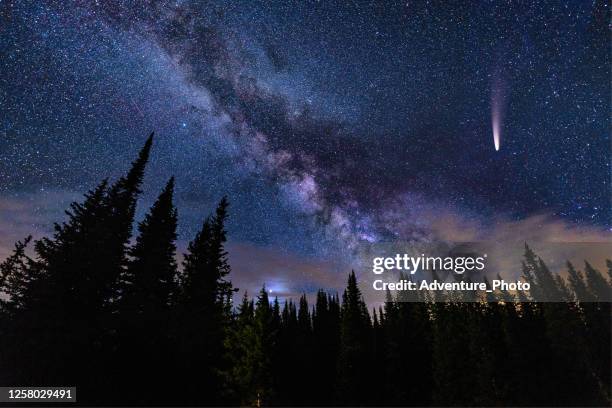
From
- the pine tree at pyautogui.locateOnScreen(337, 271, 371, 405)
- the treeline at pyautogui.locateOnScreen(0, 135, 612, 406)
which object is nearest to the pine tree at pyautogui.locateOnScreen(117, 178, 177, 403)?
the treeline at pyautogui.locateOnScreen(0, 135, 612, 406)

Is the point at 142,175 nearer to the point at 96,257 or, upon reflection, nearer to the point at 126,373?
the point at 96,257

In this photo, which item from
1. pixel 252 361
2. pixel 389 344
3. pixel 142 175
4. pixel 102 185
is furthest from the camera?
pixel 389 344

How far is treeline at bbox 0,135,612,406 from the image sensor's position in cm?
1792

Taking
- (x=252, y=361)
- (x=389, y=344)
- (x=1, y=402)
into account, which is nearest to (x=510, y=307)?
(x=389, y=344)

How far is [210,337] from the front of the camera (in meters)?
24.0

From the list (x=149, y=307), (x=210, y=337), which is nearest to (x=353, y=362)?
(x=210, y=337)

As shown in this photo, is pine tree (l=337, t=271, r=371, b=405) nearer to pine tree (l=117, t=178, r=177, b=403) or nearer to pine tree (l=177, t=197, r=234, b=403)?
pine tree (l=177, t=197, r=234, b=403)

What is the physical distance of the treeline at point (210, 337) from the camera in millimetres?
17922

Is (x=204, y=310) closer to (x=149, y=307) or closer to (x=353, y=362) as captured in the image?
(x=149, y=307)

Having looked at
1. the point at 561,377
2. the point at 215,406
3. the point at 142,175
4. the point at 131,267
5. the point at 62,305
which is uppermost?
the point at 142,175

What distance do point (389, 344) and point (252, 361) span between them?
74.2ft

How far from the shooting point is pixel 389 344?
45719mm

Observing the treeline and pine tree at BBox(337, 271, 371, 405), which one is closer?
the treeline

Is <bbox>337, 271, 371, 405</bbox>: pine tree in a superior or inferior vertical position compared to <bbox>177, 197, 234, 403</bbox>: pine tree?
inferior
